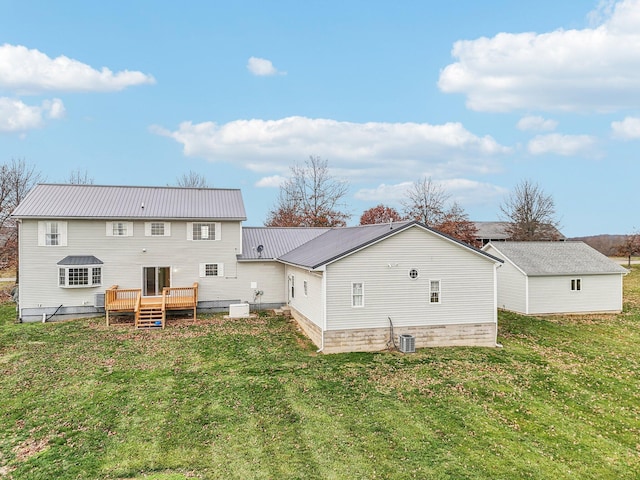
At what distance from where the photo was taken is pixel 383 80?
24.0 meters

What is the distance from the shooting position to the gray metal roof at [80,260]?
1826 centimetres

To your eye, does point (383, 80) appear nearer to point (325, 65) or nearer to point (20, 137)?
point (325, 65)

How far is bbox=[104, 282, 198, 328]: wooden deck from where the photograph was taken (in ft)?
56.0

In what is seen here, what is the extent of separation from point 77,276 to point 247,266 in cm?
828

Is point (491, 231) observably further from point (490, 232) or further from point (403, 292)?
point (403, 292)

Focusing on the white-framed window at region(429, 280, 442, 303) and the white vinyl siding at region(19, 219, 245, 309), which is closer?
the white-framed window at region(429, 280, 442, 303)

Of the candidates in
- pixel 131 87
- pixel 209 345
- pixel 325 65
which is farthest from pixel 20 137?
pixel 209 345

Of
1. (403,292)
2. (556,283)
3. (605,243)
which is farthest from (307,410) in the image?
(605,243)

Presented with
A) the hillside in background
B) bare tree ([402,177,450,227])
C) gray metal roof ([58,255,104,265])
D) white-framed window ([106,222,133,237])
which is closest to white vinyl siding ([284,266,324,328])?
white-framed window ([106,222,133,237])

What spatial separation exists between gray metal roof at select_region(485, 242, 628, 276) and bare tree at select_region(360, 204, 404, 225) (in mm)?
15932

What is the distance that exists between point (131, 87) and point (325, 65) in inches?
486

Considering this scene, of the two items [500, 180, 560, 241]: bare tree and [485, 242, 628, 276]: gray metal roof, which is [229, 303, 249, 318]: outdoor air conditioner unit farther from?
[500, 180, 560, 241]: bare tree

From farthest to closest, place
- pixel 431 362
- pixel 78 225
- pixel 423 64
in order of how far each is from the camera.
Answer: pixel 423 64 < pixel 78 225 < pixel 431 362

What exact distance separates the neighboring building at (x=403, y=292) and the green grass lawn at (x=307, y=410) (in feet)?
2.63
